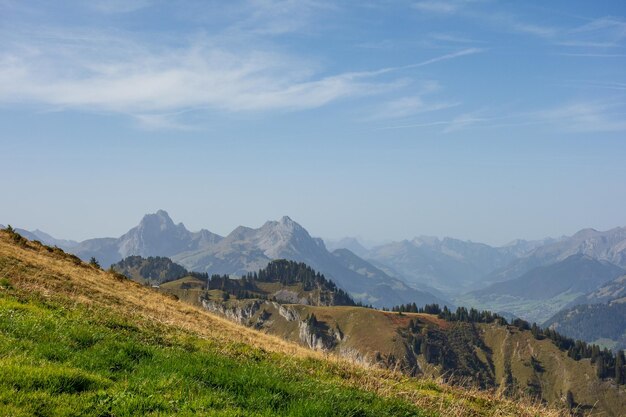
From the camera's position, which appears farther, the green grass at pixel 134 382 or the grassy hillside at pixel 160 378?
the grassy hillside at pixel 160 378

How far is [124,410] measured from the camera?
972cm

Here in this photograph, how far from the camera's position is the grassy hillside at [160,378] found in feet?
33.2

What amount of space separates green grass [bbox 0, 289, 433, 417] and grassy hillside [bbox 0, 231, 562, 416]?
0.03 meters

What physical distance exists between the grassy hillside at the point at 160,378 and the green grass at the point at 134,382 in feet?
0.09

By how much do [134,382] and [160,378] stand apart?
2.33 ft

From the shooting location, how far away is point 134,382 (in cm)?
1148

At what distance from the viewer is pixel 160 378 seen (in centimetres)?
1202

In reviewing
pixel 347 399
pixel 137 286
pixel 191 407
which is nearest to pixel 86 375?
pixel 191 407

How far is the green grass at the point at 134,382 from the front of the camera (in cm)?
991

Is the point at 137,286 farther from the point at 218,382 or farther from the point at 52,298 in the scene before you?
→ the point at 218,382

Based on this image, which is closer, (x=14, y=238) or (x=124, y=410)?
(x=124, y=410)

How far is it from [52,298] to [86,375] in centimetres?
1425

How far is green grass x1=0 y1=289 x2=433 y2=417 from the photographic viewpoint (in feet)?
32.5

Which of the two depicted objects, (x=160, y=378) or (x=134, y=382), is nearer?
(x=134, y=382)
